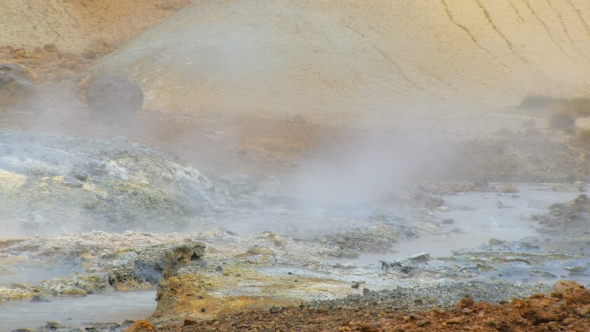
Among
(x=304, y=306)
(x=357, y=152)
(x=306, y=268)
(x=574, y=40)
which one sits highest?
(x=574, y=40)

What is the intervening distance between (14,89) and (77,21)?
15.2 m

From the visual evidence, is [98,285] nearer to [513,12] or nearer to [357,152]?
[357,152]

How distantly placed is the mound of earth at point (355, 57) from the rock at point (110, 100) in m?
4.40

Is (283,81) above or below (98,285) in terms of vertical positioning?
above

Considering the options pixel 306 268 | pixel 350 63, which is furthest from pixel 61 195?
pixel 350 63

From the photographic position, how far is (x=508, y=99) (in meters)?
26.0

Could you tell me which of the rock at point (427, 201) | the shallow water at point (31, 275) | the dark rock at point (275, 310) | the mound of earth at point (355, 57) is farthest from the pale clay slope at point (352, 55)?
the dark rock at point (275, 310)

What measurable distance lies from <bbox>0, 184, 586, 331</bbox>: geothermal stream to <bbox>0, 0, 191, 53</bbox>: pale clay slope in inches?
825

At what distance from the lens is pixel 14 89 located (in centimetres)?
1752

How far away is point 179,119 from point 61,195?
36.3ft

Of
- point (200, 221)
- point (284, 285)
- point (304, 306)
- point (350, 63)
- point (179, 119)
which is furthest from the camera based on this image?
point (350, 63)

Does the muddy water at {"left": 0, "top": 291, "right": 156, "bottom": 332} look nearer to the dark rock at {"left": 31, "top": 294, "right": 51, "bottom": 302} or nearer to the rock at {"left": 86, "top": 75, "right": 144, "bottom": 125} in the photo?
the dark rock at {"left": 31, "top": 294, "right": 51, "bottom": 302}

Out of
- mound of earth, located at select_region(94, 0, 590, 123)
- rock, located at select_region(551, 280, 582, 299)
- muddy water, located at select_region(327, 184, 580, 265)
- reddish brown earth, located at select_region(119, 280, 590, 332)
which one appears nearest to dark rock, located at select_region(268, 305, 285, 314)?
reddish brown earth, located at select_region(119, 280, 590, 332)

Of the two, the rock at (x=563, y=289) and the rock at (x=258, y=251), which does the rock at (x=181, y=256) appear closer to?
the rock at (x=258, y=251)
